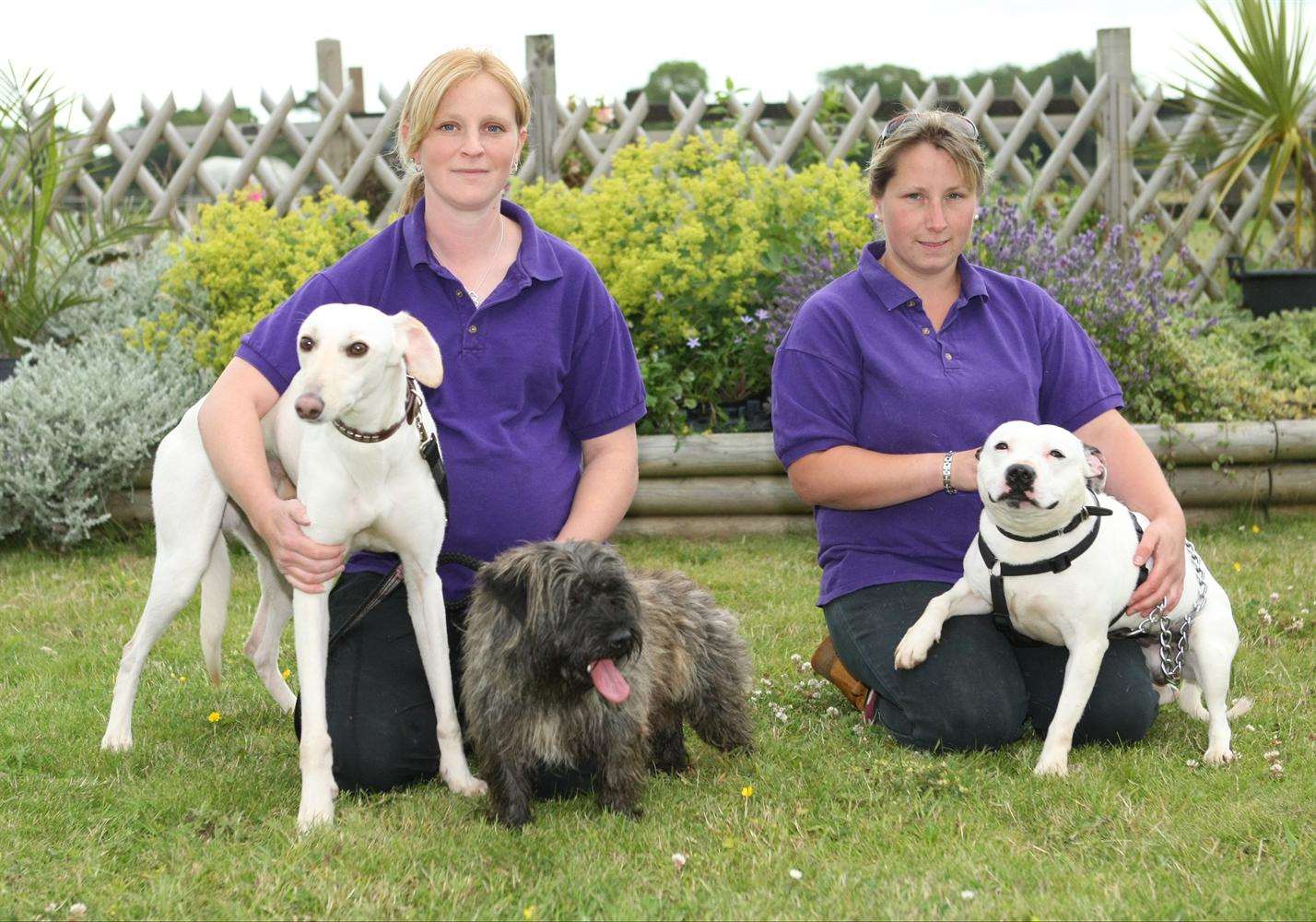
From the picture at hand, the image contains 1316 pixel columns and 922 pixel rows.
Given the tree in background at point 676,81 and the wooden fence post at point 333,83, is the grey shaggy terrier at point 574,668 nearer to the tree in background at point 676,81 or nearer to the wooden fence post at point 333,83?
the tree in background at point 676,81

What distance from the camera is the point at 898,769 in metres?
3.53

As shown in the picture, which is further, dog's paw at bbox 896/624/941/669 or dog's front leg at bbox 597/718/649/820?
dog's paw at bbox 896/624/941/669

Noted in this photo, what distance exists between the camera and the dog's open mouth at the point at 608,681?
3031 mm

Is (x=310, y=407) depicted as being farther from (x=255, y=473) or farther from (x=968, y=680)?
(x=968, y=680)

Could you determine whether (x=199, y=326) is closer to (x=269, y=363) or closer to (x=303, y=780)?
(x=269, y=363)

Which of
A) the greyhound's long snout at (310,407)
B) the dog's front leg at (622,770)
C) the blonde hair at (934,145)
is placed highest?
the blonde hair at (934,145)

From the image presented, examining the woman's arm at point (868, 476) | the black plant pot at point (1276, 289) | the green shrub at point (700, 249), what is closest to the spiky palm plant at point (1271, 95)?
the black plant pot at point (1276, 289)

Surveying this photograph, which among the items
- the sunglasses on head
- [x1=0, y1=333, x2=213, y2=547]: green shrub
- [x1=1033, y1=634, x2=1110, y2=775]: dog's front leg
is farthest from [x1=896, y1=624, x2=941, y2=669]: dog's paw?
[x1=0, y1=333, x2=213, y2=547]: green shrub

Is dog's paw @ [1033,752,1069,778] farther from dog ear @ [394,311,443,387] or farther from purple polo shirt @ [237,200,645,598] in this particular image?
dog ear @ [394,311,443,387]

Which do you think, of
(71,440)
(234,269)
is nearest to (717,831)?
(71,440)

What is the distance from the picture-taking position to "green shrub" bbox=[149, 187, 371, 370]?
23.2 ft

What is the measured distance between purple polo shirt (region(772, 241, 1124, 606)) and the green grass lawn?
0.59 m

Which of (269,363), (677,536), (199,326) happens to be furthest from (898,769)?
(199,326)

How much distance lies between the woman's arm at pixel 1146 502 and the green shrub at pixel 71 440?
4.67 metres
